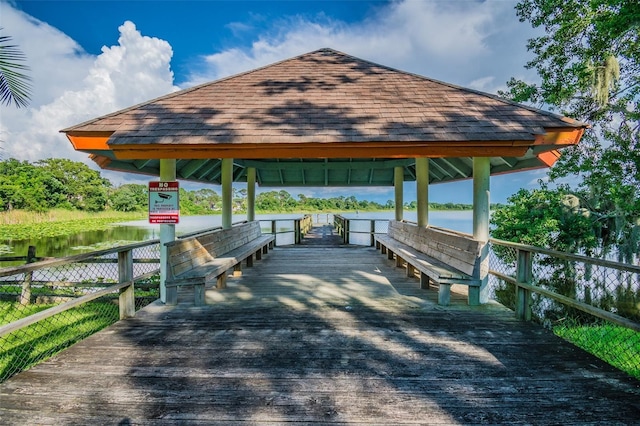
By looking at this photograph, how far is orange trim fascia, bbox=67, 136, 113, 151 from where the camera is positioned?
14.6 ft

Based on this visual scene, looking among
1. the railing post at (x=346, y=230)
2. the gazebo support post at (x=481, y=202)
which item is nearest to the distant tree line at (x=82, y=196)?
the railing post at (x=346, y=230)

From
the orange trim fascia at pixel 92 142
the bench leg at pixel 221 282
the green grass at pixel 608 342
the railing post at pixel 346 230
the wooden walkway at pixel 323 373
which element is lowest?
the green grass at pixel 608 342

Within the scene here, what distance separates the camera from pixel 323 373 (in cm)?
275

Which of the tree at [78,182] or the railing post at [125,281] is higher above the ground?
the tree at [78,182]

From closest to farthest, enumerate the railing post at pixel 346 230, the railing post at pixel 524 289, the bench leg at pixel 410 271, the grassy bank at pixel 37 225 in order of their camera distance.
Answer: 1. the railing post at pixel 524 289
2. the bench leg at pixel 410 271
3. the railing post at pixel 346 230
4. the grassy bank at pixel 37 225

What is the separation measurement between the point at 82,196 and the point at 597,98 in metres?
47.9

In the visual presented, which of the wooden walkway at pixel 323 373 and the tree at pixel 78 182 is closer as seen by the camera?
the wooden walkway at pixel 323 373

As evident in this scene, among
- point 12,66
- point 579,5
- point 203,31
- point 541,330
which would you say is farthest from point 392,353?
point 203,31

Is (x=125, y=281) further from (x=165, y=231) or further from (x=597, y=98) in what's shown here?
(x=597, y=98)

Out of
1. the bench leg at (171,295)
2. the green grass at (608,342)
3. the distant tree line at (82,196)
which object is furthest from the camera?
the distant tree line at (82,196)

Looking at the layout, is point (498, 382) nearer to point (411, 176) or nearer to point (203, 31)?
point (411, 176)

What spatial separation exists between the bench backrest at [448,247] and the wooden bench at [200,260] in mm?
3410

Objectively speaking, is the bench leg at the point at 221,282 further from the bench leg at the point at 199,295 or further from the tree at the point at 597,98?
the tree at the point at 597,98

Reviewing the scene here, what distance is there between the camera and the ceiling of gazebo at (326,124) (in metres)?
4.29
